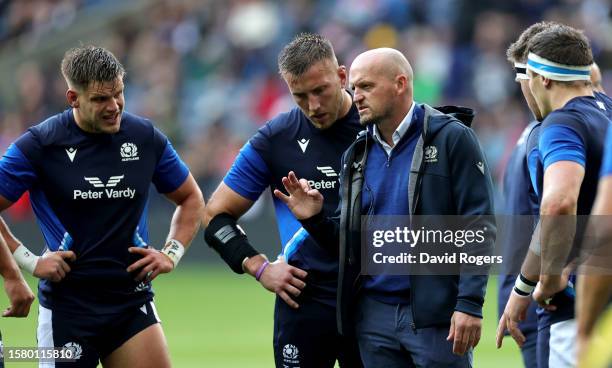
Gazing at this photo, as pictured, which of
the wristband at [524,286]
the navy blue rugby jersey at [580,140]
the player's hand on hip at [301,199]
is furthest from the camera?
the player's hand on hip at [301,199]

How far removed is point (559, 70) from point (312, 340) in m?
2.32

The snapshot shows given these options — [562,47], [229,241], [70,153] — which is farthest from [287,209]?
[562,47]

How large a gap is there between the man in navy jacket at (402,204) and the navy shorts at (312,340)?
19.5 inches

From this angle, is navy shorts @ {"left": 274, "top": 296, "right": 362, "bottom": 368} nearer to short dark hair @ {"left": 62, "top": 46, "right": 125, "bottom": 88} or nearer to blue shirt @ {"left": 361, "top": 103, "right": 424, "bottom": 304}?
blue shirt @ {"left": 361, "top": 103, "right": 424, "bottom": 304}

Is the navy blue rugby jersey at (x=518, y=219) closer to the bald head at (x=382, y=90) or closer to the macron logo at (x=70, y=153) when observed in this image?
the bald head at (x=382, y=90)

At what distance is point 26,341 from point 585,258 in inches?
352

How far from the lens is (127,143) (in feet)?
25.9

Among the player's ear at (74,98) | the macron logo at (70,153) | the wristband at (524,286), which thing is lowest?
the wristband at (524,286)

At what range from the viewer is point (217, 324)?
51.4ft

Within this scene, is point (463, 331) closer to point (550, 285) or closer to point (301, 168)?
point (550, 285)

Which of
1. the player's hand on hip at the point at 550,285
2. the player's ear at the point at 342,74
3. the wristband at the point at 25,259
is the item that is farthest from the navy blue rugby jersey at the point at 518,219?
the wristband at the point at 25,259

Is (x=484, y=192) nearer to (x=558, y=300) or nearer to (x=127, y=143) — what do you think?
(x=558, y=300)

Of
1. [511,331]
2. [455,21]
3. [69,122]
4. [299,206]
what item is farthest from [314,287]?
[455,21]

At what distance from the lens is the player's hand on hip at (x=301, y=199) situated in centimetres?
714
